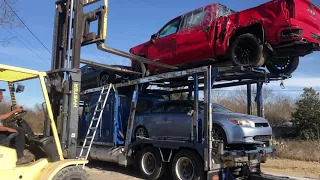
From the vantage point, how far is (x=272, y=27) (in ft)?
24.4

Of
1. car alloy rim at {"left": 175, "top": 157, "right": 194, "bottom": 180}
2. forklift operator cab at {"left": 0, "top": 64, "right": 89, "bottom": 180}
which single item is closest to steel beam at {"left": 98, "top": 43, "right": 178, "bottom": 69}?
forklift operator cab at {"left": 0, "top": 64, "right": 89, "bottom": 180}

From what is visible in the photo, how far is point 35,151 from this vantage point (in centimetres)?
605

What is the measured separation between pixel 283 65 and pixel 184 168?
355cm

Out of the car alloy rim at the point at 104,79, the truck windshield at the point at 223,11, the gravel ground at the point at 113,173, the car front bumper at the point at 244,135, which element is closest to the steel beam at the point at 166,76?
the car alloy rim at the point at 104,79

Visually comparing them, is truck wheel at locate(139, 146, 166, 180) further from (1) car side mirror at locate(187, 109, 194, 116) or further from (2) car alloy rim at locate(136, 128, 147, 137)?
(1) car side mirror at locate(187, 109, 194, 116)

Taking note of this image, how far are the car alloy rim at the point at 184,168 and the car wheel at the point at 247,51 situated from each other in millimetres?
2505

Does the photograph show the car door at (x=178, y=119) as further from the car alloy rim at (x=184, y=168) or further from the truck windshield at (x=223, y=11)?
the truck windshield at (x=223, y=11)

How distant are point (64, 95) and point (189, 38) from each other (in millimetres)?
4190

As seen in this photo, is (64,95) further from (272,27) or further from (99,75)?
(99,75)

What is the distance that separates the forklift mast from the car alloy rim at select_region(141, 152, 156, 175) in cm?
352

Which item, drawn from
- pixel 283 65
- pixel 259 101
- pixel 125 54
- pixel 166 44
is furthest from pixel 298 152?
pixel 125 54

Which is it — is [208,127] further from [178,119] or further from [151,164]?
[151,164]

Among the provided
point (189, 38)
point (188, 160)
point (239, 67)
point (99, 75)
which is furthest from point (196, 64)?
point (99, 75)

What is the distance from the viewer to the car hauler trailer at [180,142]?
7578 mm
